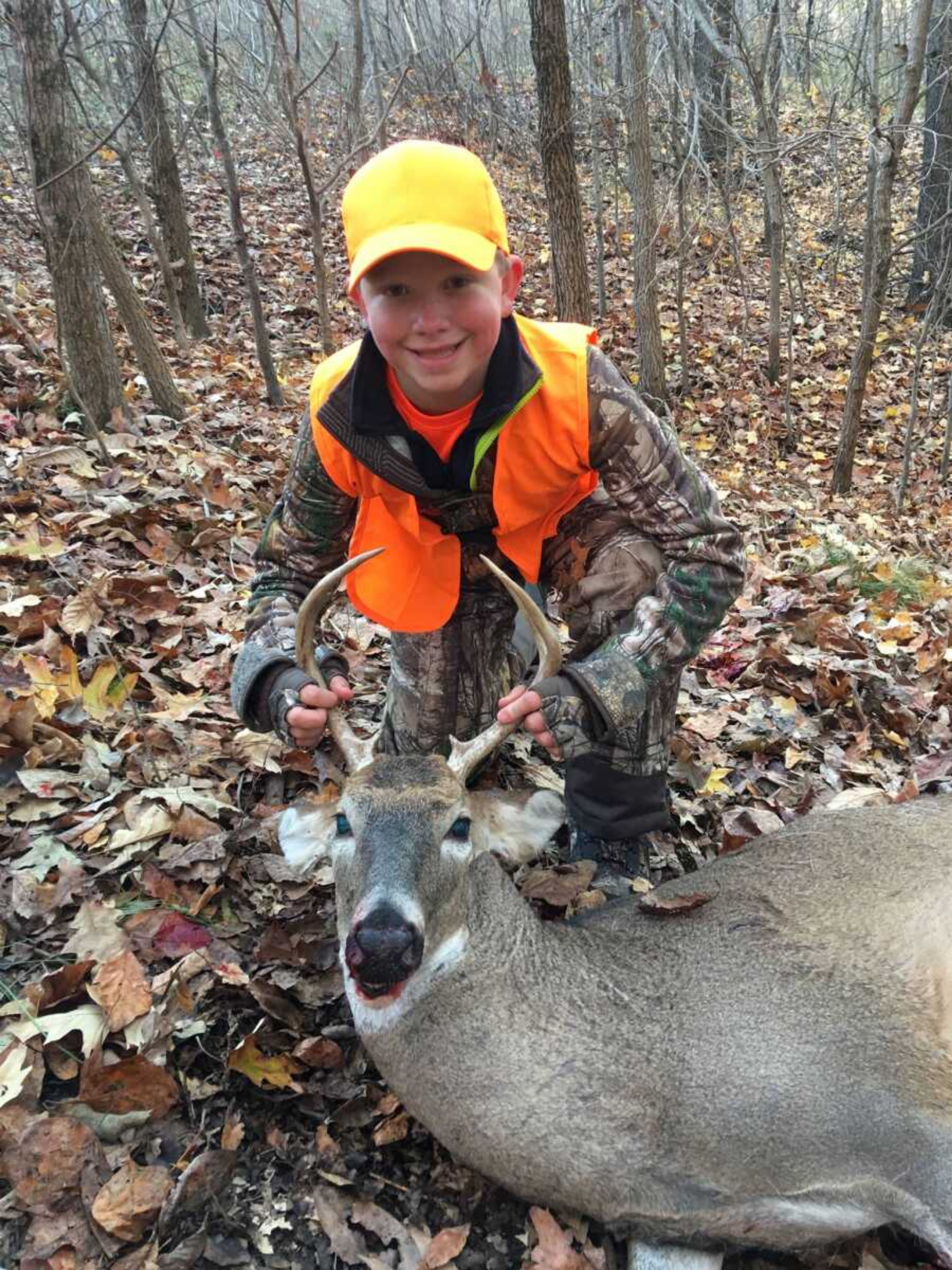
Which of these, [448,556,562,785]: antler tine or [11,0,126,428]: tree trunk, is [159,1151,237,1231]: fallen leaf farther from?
[11,0,126,428]: tree trunk

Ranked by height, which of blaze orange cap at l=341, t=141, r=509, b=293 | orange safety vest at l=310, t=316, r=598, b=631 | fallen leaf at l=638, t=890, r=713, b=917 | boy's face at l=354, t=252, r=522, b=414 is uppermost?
blaze orange cap at l=341, t=141, r=509, b=293

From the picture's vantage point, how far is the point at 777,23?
11508 millimetres

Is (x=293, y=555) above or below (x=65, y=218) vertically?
below

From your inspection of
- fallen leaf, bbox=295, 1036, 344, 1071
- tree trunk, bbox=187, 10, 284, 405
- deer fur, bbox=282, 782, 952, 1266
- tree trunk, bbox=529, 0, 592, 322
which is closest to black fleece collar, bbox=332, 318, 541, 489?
deer fur, bbox=282, 782, 952, 1266

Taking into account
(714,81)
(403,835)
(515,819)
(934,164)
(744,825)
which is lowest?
(744,825)

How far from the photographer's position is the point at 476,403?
3.06 m

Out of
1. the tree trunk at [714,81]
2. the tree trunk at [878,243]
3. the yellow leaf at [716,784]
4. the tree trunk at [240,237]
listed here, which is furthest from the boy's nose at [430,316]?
the tree trunk at [714,81]

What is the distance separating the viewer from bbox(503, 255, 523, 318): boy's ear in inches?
116

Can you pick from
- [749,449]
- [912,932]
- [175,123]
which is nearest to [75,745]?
[912,932]

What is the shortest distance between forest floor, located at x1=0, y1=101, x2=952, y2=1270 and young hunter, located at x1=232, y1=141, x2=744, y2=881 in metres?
0.71

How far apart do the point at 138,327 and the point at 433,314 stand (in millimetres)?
4821

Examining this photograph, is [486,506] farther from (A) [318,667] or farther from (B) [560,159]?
(B) [560,159]

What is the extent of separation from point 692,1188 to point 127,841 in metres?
2.06

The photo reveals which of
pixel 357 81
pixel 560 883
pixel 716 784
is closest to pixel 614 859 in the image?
pixel 560 883
